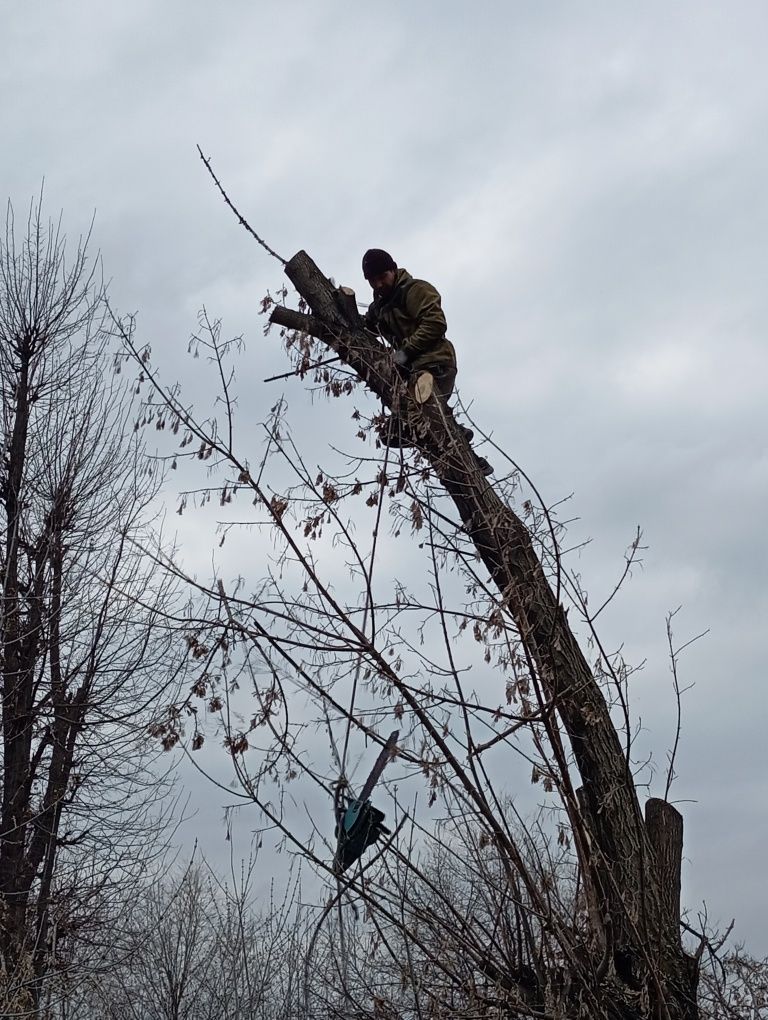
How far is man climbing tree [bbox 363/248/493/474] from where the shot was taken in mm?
4711

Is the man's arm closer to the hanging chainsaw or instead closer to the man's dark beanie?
the man's dark beanie

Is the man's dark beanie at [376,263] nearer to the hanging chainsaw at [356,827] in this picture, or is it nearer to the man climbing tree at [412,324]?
the man climbing tree at [412,324]

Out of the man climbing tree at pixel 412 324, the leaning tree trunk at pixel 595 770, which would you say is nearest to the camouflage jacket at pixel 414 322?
the man climbing tree at pixel 412 324

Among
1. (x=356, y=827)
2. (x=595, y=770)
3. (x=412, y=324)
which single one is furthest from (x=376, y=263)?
(x=356, y=827)

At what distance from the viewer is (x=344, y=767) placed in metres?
3.28

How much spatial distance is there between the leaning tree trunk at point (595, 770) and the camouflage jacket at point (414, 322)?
23 centimetres

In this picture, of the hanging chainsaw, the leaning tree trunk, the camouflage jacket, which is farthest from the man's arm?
the hanging chainsaw

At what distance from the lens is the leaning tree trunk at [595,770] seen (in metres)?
3.47

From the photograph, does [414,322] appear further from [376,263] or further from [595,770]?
[595,770]

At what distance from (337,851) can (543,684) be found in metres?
0.88

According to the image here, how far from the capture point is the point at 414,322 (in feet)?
16.1

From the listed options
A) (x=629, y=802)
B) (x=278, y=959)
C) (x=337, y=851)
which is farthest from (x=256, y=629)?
(x=278, y=959)

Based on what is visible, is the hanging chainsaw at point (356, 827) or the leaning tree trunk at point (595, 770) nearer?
the hanging chainsaw at point (356, 827)

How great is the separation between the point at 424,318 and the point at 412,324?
0.35ft
